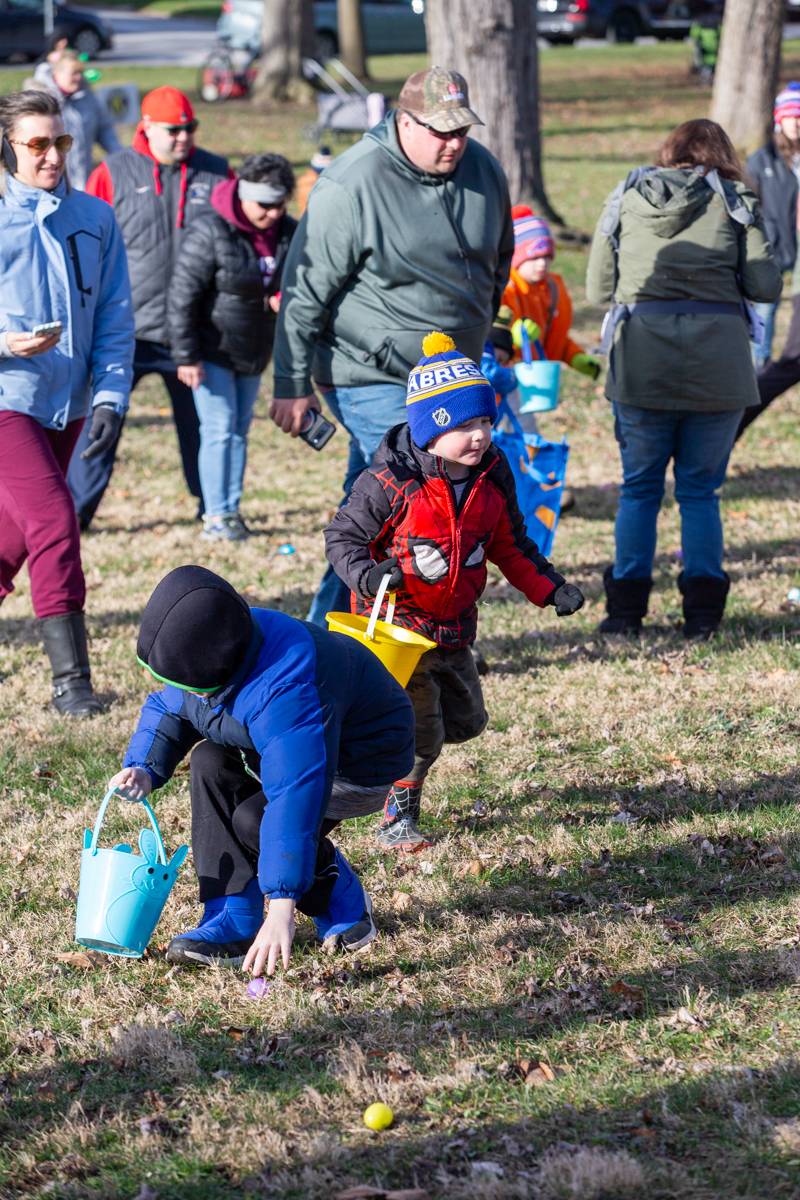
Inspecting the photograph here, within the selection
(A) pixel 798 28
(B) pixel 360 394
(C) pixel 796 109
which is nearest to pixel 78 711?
(B) pixel 360 394

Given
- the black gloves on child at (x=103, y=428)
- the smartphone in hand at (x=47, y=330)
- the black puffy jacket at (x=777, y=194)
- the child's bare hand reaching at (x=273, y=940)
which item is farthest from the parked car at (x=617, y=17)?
the child's bare hand reaching at (x=273, y=940)

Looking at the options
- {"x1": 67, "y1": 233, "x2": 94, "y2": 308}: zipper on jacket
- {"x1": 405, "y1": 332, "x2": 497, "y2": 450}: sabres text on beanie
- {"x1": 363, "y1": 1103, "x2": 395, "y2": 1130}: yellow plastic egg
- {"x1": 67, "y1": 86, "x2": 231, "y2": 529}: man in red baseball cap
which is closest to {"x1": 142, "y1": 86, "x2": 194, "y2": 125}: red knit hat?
{"x1": 67, "y1": 86, "x2": 231, "y2": 529}: man in red baseball cap

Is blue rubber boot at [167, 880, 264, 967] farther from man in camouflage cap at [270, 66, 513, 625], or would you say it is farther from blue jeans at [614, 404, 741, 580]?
blue jeans at [614, 404, 741, 580]

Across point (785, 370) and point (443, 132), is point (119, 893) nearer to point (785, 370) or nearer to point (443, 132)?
point (443, 132)

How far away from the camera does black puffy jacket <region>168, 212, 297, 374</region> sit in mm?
8078

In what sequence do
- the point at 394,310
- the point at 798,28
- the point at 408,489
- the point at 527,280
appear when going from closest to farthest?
the point at 408,489
the point at 394,310
the point at 527,280
the point at 798,28

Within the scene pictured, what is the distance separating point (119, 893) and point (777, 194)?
25.8 feet

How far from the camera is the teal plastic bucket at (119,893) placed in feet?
12.6

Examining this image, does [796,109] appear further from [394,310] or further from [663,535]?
[394,310]

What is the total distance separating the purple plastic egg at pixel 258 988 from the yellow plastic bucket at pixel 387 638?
0.90 meters

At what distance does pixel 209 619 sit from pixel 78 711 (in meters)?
2.73

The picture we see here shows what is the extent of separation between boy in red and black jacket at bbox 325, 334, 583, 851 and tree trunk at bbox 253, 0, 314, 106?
83.0 feet

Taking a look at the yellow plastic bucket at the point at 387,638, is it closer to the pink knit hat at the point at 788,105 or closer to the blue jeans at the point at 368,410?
the blue jeans at the point at 368,410

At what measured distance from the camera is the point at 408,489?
4.48 metres
